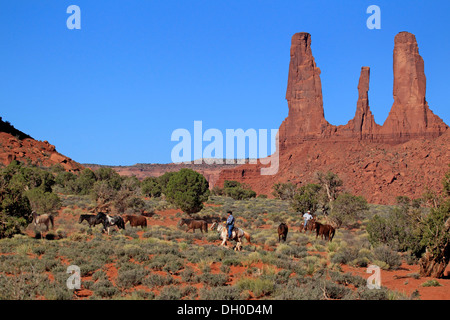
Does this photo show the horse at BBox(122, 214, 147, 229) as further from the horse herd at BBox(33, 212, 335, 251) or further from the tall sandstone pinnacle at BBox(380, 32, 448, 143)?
the tall sandstone pinnacle at BBox(380, 32, 448, 143)

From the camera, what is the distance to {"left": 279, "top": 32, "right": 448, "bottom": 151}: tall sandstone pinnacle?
112 meters

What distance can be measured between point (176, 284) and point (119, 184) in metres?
41.4

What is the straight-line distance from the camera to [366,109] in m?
118

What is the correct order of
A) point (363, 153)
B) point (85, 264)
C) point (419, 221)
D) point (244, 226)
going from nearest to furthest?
1. point (85, 264)
2. point (419, 221)
3. point (244, 226)
4. point (363, 153)

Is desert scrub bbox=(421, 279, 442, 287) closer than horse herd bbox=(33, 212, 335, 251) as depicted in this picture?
Yes

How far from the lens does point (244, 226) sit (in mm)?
35156

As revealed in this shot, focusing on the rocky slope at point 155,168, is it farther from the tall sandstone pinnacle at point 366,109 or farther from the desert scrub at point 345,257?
the desert scrub at point 345,257

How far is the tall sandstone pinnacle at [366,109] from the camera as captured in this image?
112 meters

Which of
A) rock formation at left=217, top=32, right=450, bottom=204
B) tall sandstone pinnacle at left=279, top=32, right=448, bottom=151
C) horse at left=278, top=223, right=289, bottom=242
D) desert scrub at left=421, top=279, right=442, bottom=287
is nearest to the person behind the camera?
desert scrub at left=421, top=279, right=442, bottom=287

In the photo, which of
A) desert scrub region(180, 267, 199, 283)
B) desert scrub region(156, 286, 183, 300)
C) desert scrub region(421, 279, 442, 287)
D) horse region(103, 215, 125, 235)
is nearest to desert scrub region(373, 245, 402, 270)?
desert scrub region(421, 279, 442, 287)

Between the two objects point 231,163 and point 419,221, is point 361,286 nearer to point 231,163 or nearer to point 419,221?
point 419,221

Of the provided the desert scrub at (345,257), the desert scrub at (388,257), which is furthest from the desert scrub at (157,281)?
the desert scrub at (388,257)

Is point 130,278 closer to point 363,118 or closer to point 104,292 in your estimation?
point 104,292
